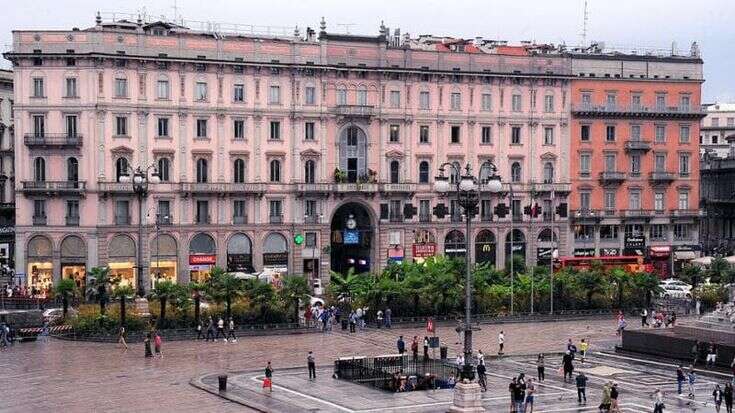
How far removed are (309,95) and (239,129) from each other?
20.3ft

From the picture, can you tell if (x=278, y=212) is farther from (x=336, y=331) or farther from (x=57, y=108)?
(x=336, y=331)

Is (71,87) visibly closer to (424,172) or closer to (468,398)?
(424,172)

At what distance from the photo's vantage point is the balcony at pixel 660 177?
340 ft

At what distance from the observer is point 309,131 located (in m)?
93.4

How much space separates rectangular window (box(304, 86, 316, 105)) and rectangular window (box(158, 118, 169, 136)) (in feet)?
36.5

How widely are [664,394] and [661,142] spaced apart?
5886cm

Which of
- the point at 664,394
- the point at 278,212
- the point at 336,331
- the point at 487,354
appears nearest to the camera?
the point at 664,394

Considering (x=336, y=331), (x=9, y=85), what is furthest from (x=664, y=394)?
(x=9, y=85)

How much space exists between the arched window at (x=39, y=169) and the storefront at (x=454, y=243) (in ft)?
105

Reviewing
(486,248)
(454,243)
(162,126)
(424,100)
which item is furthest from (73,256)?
(486,248)

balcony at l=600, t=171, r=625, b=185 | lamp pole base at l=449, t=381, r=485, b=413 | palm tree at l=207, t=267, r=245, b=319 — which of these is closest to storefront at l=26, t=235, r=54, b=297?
palm tree at l=207, t=267, r=245, b=319

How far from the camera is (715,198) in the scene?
11925cm

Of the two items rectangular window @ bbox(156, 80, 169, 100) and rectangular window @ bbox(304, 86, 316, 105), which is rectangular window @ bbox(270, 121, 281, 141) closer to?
rectangular window @ bbox(304, 86, 316, 105)

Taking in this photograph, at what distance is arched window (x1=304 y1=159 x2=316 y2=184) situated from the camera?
93.6m
